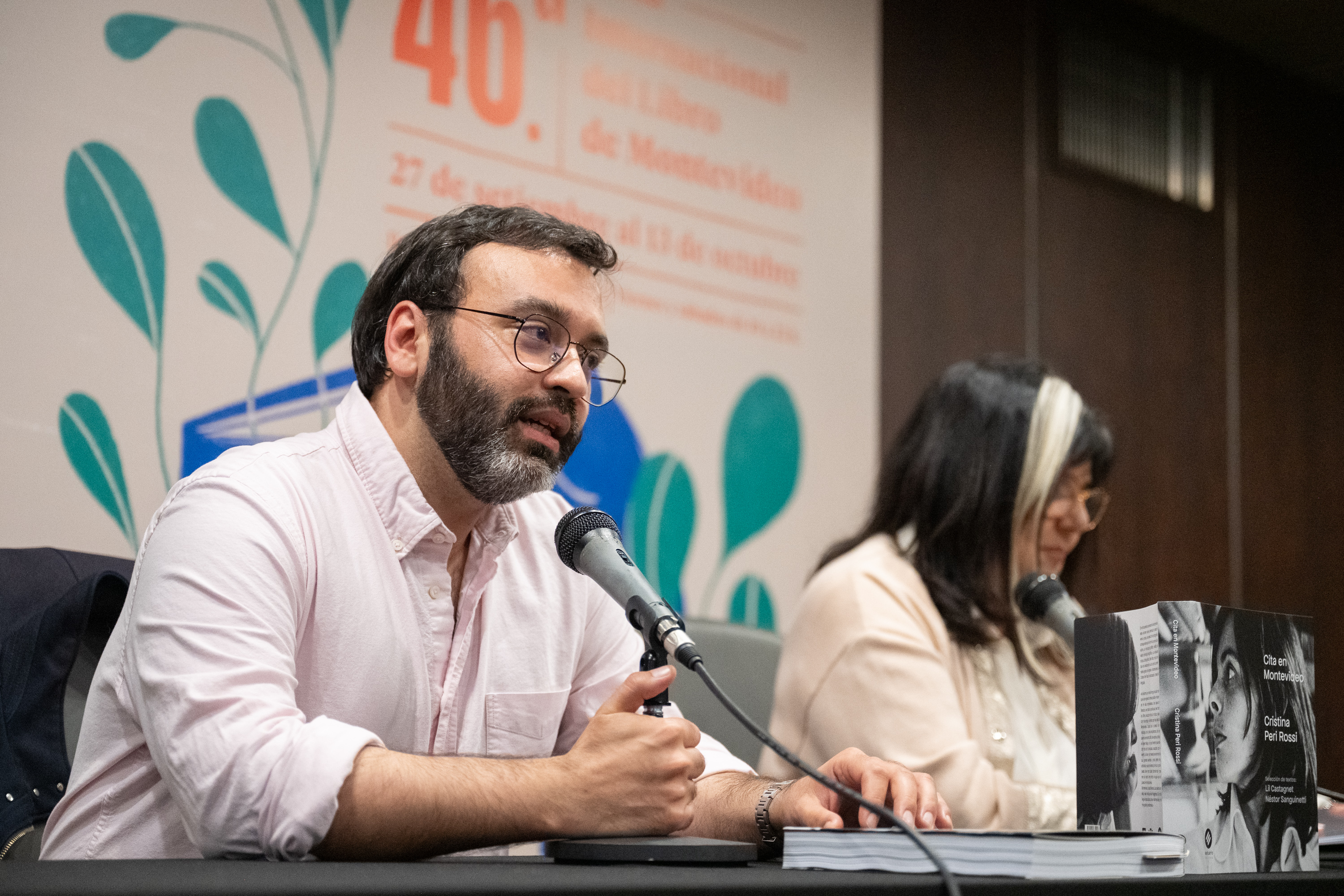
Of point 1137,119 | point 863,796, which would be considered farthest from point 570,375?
point 1137,119

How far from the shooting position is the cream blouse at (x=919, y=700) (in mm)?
1923

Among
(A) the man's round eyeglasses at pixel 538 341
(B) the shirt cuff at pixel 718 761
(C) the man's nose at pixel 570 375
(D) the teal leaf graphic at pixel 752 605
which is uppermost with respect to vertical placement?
(A) the man's round eyeglasses at pixel 538 341

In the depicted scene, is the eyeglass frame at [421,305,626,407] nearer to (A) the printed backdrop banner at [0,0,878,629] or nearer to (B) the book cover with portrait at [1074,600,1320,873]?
(A) the printed backdrop banner at [0,0,878,629]

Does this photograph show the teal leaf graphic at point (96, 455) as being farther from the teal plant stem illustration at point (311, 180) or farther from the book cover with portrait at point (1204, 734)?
the book cover with portrait at point (1204, 734)

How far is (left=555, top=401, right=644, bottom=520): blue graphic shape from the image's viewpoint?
8.36ft

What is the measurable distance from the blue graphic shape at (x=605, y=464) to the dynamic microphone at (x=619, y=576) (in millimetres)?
1285

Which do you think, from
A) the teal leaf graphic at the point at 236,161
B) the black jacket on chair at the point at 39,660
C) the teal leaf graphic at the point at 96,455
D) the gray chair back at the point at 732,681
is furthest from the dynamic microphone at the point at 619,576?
the teal leaf graphic at the point at 236,161

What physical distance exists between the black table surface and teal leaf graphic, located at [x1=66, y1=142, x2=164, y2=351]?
1344mm

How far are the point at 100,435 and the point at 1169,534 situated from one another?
294 cm

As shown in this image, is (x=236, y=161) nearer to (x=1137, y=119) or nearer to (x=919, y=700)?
(x=919, y=700)

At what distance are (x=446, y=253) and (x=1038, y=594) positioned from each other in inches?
40.8

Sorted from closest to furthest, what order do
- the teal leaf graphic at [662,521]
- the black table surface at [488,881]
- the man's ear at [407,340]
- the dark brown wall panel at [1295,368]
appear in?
the black table surface at [488,881] < the man's ear at [407,340] < the teal leaf graphic at [662,521] < the dark brown wall panel at [1295,368]

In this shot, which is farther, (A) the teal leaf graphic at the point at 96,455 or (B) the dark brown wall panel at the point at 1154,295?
(B) the dark brown wall panel at the point at 1154,295

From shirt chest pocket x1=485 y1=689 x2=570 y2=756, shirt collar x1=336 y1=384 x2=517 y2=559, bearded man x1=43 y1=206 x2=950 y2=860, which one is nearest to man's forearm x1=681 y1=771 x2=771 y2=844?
bearded man x1=43 y1=206 x2=950 y2=860
